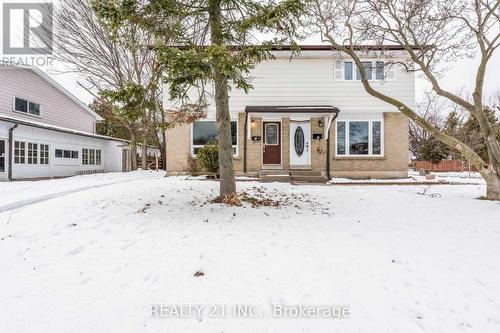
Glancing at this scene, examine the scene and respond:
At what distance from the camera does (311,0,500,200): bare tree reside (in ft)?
24.5

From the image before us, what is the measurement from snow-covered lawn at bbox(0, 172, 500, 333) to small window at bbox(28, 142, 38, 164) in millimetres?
10975

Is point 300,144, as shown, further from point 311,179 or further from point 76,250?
point 76,250

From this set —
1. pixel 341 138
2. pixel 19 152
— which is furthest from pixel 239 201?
pixel 19 152

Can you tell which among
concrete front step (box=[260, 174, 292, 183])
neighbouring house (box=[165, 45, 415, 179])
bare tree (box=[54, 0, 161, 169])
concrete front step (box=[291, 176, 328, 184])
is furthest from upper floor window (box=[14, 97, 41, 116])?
concrete front step (box=[291, 176, 328, 184])

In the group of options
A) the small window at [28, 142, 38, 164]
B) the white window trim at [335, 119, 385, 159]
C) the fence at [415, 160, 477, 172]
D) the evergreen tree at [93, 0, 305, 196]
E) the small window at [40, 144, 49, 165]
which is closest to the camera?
the evergreen tree at [93, 0, 305, 196]

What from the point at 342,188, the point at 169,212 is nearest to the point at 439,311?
the point at 169,212

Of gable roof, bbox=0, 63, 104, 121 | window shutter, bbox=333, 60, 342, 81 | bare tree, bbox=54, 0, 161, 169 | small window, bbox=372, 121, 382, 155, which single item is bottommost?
small window, bbox=372, 121, 382, 155

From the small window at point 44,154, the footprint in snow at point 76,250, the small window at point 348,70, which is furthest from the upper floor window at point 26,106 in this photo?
the small window at point 348,70

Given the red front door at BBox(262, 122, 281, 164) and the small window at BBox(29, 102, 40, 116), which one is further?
the small window at BBox(29, 102, 40, 116)

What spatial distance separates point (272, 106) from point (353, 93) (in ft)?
13.4

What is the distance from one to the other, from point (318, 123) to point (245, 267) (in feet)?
36.1

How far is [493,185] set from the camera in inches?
295

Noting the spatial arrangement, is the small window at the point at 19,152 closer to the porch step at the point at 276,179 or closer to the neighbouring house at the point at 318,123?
the neighbouring house at the point at 318,123

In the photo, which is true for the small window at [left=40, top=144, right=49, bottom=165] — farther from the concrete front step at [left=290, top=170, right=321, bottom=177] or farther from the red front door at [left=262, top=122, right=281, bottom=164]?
the concrete front step at [left=290, top=170, right=321, bottom=177]
